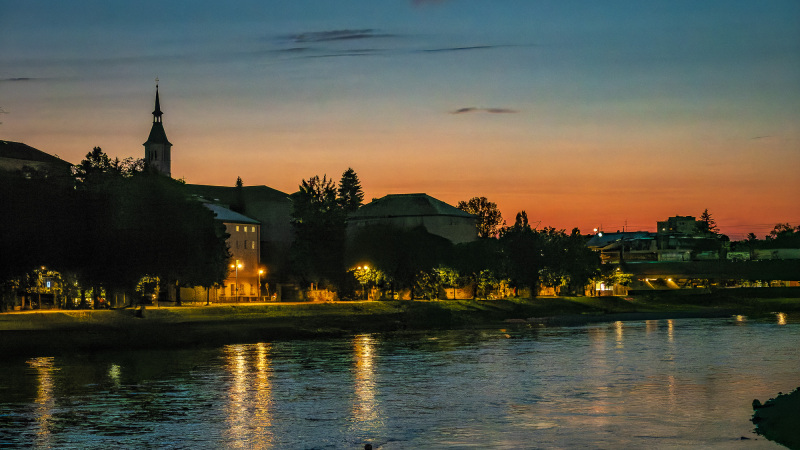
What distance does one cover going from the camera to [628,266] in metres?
170

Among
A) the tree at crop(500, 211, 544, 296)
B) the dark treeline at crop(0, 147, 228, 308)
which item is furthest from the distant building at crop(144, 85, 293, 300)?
the tree at crop(500, 211, 544, 296)

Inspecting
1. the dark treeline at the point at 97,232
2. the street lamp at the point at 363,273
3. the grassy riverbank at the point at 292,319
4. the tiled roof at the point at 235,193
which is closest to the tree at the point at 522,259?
the grassy riverbank at the point at 292,319

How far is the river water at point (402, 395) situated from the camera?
28.8 meters

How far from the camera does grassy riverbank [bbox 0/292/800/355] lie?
64.5 m

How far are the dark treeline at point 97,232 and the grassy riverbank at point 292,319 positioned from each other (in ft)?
11.3

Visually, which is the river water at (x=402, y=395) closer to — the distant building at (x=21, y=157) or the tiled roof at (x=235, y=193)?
the distant building at (x=21, y=157)

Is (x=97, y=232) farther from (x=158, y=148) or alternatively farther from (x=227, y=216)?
(x=158, y=148)

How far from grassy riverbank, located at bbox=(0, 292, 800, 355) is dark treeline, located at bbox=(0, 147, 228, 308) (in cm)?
Answer: 344

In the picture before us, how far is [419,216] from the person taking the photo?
164625 millimetres

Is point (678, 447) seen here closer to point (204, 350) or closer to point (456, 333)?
point (204, 350)

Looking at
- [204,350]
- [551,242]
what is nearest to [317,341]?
[204,350]

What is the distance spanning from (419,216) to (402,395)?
414ft

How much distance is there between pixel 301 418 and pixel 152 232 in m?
46.4

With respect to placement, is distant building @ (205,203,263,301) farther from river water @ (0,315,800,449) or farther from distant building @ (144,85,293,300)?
river water @ (0,315,800,449)
